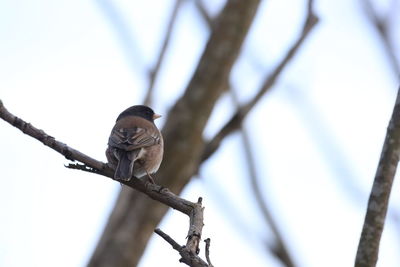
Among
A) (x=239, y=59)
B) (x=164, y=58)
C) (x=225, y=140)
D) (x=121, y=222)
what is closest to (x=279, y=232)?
(x=225, y=140)

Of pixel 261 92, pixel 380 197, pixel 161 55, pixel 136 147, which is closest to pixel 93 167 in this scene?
pixel 380 197

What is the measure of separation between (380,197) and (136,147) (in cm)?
225

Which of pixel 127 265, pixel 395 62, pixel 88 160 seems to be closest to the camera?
pixel 88 160

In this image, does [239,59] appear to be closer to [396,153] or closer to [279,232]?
[279,232]

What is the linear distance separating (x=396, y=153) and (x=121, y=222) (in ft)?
8.97

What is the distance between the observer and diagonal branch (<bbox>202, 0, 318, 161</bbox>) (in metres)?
4.93

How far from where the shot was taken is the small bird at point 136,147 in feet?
14.4

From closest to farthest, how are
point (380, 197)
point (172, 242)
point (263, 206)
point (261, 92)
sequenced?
point (172, 242)
point (380, 197)
point (263, 206)
point (261, 92)

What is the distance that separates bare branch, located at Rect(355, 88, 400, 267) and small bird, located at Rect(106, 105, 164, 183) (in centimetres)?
171

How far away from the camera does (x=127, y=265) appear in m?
4.88

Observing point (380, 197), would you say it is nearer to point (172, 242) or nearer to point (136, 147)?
point (172, 242)

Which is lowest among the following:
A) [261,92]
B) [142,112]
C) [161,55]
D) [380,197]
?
[380,197]

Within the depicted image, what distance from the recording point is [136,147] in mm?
4523

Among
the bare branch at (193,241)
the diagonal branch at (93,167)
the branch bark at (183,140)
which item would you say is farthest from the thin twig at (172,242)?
the branch bark at (183,140)
